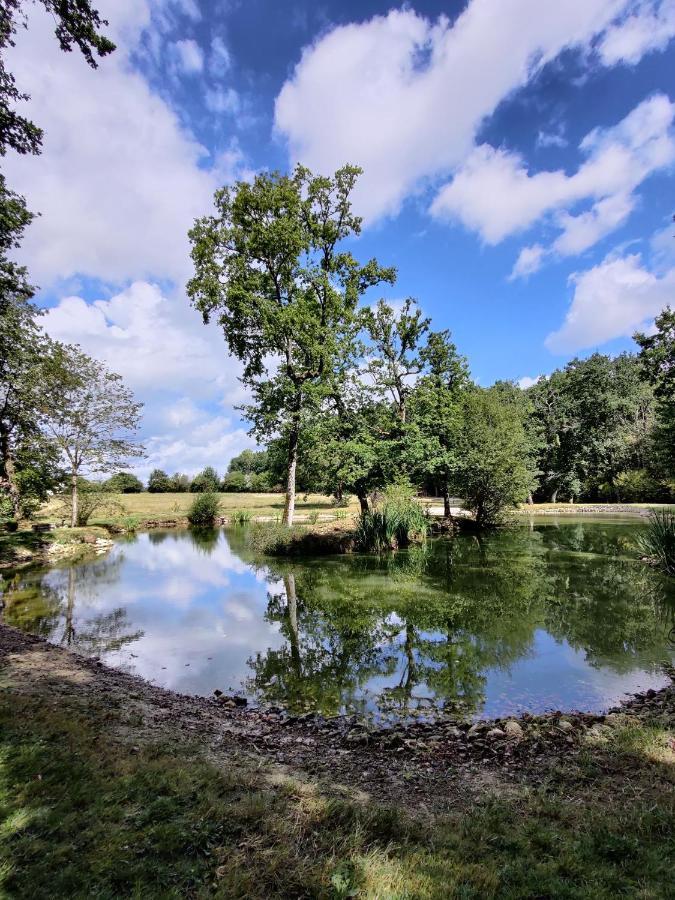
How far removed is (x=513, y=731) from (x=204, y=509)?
3710 cm

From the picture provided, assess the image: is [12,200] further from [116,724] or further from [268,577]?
[116,724]

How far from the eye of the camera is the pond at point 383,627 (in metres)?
7.04

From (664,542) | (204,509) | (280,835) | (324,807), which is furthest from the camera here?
(204,509)

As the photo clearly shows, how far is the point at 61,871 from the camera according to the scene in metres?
2.51

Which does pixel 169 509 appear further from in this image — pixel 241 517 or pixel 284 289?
pixel 284 289

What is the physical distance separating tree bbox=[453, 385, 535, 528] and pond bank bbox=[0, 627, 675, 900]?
22652mm

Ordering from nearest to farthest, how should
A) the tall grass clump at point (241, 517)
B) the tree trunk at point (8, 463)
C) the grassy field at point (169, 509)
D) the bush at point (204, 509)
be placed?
the tree trunk at point (8, 463) → the grassy field at point (169, 509) → the bush at point (204, 509) → the tall grass clump at point (241, 517)

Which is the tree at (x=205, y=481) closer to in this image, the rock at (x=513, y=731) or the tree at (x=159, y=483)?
the tree at (x=159, y=483)

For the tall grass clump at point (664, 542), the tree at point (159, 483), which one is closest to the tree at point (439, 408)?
the tall grass clump at point (664, 542)

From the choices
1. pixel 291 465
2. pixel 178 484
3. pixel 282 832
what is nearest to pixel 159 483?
pixel 178 484

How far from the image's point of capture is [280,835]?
3.05m

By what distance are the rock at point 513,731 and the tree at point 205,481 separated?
5686 cm

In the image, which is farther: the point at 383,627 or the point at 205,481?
the point at 205,481

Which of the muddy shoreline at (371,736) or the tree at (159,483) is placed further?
the tree at (159,483)
